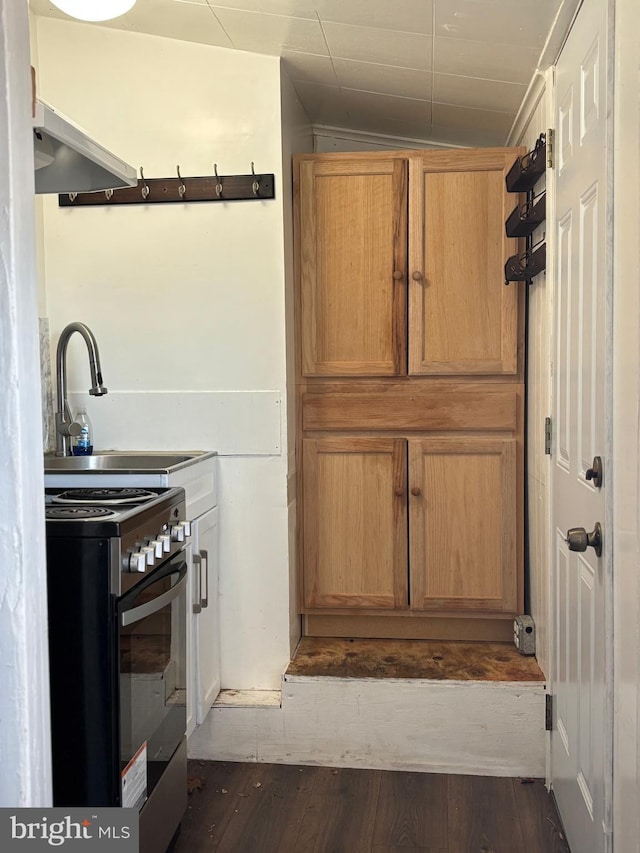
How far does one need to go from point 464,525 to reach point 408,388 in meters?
0.54

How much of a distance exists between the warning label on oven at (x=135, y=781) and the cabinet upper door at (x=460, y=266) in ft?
5.31

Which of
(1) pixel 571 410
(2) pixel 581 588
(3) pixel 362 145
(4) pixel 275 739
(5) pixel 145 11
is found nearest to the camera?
(2) pixel 581 588

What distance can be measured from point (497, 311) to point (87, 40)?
1682 mm

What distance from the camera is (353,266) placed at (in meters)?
2.88

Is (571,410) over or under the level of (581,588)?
over

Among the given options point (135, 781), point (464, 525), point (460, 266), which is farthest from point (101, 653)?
point (460, 266)

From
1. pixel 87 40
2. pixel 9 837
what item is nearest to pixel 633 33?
pixel 9 837

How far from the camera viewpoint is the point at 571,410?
2.00 m

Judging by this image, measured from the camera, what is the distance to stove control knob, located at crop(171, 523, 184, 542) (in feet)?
6.56

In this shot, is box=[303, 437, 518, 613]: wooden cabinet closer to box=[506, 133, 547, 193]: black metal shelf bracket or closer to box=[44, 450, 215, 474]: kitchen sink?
box=[44, 450, 215, 474]: kitchen sink

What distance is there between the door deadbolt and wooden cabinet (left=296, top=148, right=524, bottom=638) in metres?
1.16

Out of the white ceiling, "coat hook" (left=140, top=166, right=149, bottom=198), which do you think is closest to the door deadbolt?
the white ceiling

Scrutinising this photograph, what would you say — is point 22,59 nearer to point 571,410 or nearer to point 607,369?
point 607,369

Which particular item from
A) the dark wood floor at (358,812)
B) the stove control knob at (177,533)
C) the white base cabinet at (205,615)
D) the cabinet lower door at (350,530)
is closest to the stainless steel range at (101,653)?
the stove control knob at (177,533)
